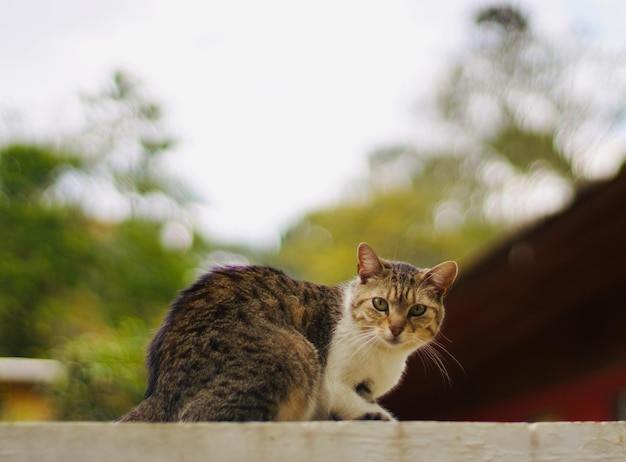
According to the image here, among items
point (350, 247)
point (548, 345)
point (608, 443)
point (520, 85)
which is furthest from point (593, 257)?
point (350, 247)

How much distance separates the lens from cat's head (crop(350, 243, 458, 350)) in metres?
2.14

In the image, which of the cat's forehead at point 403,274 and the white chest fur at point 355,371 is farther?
the cat's forehead at point 403,274

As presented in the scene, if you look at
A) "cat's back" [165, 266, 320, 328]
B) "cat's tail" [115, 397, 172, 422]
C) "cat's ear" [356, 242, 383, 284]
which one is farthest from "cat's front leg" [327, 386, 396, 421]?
"cat's tail" [115, 397, 172, 422]

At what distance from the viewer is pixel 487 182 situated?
1327 cm

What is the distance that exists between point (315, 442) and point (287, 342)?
0.59 meters

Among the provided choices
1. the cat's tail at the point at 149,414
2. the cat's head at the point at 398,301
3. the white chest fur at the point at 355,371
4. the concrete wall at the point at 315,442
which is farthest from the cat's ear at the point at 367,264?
the concrete wall at the point at 315,442

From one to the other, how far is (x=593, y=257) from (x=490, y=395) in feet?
6.90

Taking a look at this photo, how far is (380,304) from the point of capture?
2186 millimetres

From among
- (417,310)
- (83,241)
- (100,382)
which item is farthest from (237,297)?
(83,241)

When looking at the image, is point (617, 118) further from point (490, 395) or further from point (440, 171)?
point (490, 395)

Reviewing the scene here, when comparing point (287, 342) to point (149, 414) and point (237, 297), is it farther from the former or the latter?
point (149, 414)

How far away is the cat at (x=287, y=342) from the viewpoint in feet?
5.39

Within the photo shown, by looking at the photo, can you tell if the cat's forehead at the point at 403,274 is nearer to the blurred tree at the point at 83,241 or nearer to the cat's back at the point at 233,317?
the cat's back at the point at 233,317

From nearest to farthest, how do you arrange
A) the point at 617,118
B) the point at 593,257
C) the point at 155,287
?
the point at 593,257 → the point at 155,287 → the point at 617,118
